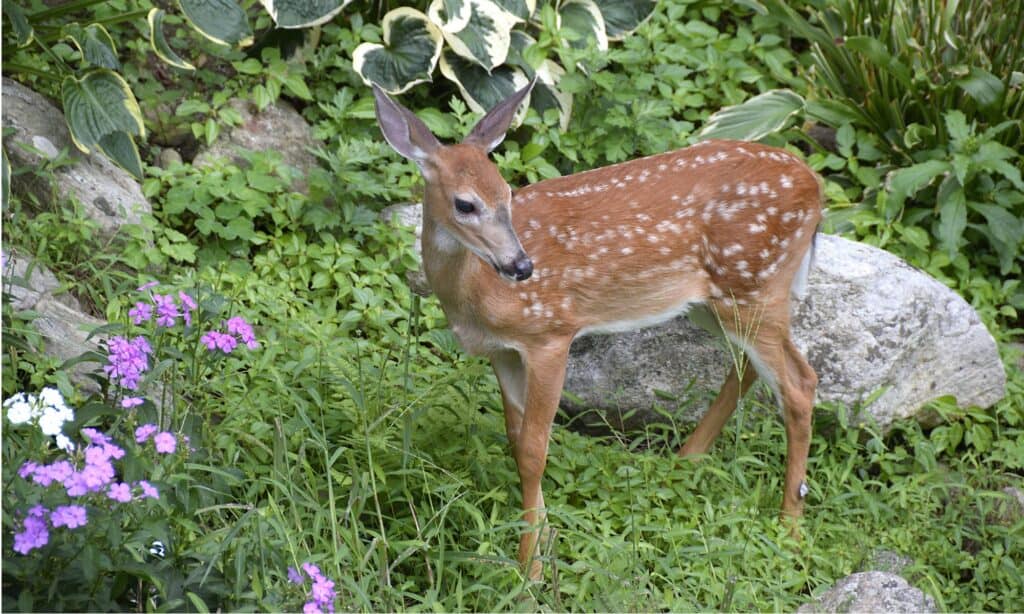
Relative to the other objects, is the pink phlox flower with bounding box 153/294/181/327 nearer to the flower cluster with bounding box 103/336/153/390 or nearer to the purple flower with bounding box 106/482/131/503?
the flower cluster with bounding box 103/336/153/390

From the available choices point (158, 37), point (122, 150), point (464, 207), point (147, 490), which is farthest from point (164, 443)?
point (158, 37)

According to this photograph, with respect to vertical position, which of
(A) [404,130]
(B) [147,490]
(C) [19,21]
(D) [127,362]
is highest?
(A) [404,130]

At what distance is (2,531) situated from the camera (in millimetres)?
3137

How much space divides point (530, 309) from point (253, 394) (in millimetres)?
1082

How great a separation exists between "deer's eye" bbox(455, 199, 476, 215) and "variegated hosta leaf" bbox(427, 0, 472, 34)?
254 centimetres

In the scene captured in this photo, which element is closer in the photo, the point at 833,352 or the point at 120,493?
the point at 120,493

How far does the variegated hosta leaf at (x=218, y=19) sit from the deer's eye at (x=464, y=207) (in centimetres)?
212

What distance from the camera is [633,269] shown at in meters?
4.70

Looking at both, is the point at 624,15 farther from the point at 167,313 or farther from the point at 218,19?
the point at 167,313

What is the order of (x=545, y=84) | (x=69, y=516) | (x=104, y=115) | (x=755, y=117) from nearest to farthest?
(x=69, y=516) → (x=104, y=115) → (x=545, y=84) → (x=755, y=117)

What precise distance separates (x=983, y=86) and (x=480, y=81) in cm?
252

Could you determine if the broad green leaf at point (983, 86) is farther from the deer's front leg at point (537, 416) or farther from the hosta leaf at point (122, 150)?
the hosta leaf at point (122, 150)

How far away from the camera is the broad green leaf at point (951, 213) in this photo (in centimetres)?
650

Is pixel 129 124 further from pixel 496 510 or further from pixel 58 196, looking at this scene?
pixel 496 510
